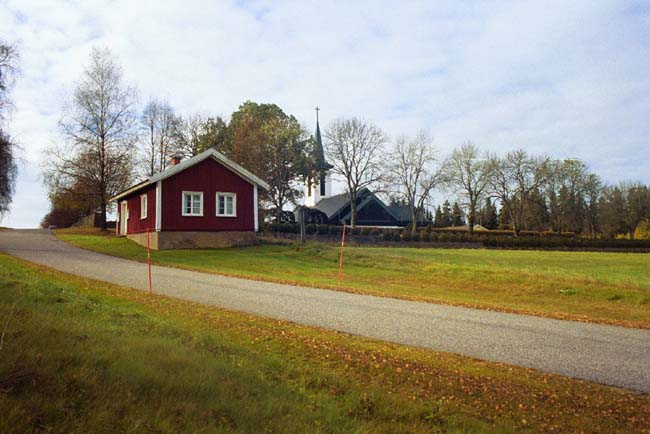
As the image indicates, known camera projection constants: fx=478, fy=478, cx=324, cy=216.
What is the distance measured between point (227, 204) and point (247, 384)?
24588 millimetres

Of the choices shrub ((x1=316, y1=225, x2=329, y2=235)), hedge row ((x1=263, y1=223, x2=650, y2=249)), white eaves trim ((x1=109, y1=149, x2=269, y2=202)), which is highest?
white eaves trim ((x1=109, y1=149, x2=269, y2=202))

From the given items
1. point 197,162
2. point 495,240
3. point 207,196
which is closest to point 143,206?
point 207,196

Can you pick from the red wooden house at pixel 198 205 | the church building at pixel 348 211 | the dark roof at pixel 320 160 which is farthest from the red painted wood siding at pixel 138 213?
the church building at pixel 348 211

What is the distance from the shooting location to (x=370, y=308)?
11.4 metres

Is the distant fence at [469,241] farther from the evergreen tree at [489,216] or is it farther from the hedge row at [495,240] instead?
the evergreen tree at [489,216]

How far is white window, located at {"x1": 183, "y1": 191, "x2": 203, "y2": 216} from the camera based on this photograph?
1071 inches

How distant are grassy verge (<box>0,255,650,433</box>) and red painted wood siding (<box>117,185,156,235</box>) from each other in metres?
19.5

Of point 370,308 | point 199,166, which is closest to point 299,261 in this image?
point 199,166

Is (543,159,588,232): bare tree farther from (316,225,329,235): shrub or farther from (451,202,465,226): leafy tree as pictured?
(316,225,329,235): shrub

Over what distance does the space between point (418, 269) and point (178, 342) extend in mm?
17593

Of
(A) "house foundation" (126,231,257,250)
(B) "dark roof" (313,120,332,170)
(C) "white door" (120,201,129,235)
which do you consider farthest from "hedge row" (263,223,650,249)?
(A) "house foundation" (126,231,257,250)

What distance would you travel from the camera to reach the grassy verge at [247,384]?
3256 mm

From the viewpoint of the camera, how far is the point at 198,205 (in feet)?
90.8

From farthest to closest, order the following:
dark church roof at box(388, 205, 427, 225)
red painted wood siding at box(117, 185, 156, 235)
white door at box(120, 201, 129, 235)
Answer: dark church roof at box(388, 205, 427, 225), white door at box(120, 201, 129, 235), red painted wood siding at box(117, 185, 156, 235)
